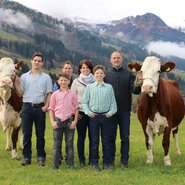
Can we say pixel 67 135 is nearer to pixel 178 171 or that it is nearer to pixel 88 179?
pixel 88 179

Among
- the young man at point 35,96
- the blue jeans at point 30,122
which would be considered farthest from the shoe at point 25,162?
the blue jeans at point 30,122

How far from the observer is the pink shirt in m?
Result: 10.7

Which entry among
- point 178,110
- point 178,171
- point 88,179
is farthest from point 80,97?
point 178,110

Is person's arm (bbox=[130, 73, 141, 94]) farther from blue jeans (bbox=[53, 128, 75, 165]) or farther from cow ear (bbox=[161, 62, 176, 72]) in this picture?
blue jeans (bbox=[53, 128, 75, 165])

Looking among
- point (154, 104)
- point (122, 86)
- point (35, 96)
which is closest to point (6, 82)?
point (35, 96)

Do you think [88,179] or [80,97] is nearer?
[88,179]

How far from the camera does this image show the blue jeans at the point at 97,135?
1080 centimetres

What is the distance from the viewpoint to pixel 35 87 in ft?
37.6

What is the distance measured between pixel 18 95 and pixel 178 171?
5.41 meters

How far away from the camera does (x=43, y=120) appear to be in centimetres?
1176

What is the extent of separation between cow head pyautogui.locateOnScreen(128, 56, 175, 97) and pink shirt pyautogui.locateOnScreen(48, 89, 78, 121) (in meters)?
1.93

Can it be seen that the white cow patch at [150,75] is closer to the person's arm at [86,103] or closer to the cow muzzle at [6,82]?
the person's arm at [86,103]

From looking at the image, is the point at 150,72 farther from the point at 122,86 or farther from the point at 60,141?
the point at 60,141

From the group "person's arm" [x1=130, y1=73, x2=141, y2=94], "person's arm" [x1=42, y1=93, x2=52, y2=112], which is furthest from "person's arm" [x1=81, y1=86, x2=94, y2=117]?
"person's arm" [x1=130, y1=73, x2=141, y2=94]
